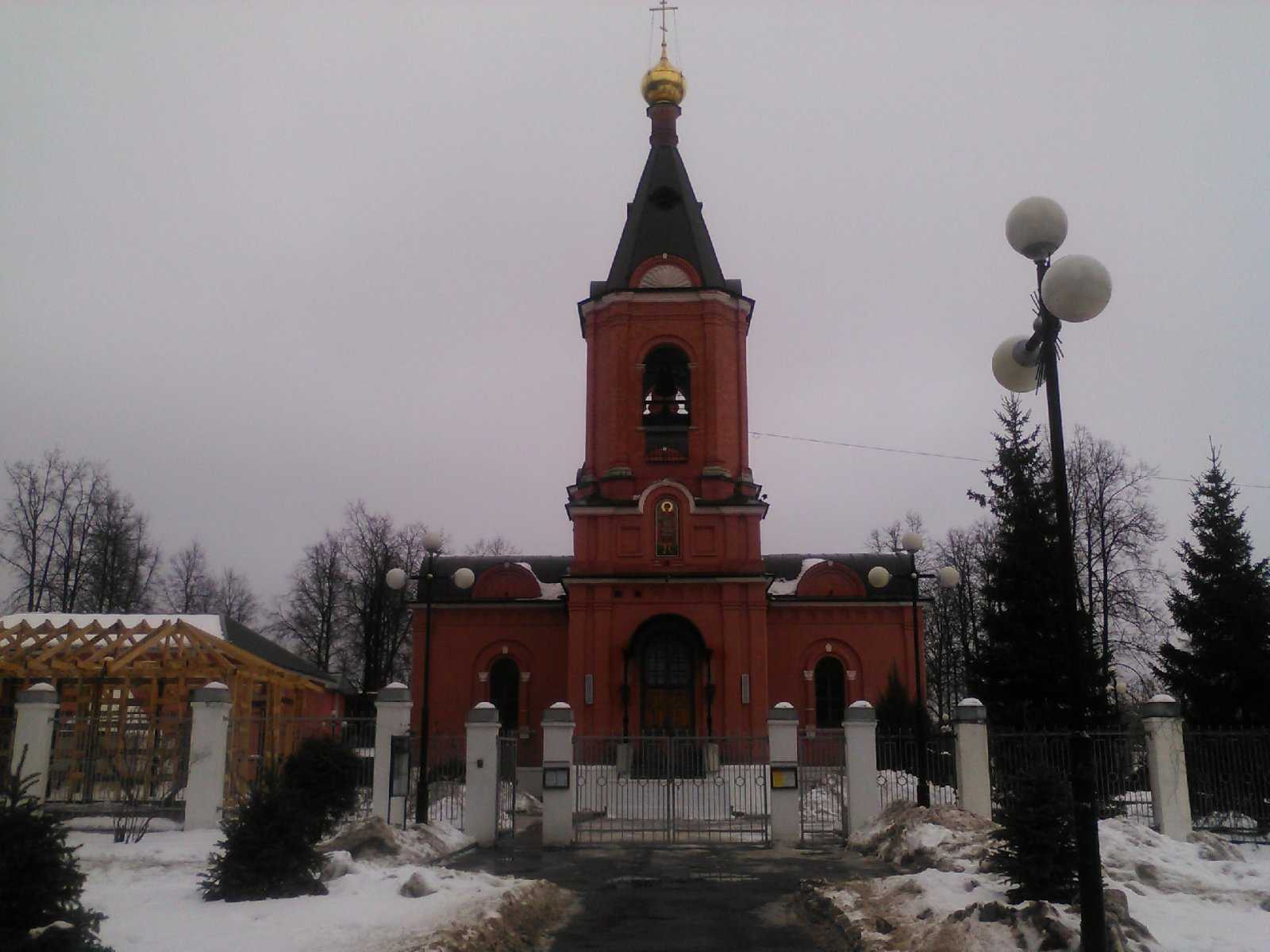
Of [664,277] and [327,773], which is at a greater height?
[664,277]

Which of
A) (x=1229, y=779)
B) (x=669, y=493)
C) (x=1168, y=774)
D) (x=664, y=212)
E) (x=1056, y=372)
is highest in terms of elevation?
(x=664, y=212)

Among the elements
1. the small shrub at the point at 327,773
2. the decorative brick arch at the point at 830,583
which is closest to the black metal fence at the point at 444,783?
the small shrub at the point at 327,773

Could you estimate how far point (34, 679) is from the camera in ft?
71.9

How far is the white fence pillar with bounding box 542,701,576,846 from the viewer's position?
17031 millimetres

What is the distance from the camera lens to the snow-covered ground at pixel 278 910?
8539 mm

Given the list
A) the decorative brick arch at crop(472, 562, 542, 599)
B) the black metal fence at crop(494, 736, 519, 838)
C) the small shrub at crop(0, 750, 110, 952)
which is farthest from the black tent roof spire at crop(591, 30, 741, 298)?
the small shrub at crop(0, 750, 110, 952)

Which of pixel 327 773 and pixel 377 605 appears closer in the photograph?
pixel 327 773

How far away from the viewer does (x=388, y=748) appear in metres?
16.9

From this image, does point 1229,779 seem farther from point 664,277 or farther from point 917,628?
point 664,277

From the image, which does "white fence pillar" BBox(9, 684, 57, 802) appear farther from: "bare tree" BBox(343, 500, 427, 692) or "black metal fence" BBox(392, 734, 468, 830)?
"bare tree" BBox(343, 500, 427, 692)

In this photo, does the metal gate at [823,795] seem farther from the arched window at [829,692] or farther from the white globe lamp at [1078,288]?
the white globe lamp at [1078,288]

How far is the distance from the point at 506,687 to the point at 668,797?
15090mm

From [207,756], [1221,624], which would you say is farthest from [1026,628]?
[207,756]

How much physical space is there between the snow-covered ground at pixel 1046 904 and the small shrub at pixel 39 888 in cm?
603
